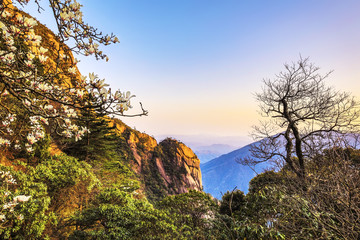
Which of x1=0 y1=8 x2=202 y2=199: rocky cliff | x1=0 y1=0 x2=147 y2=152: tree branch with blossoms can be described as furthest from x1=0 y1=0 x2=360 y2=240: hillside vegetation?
x1=0 y1=8 x2=202 y2=199: rocky cliff

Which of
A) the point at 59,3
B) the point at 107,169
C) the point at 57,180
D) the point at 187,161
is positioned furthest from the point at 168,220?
the point at 187,161

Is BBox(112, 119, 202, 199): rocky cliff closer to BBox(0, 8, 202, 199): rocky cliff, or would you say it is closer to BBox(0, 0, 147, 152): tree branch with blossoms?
BBox(0, 8, 202, 199): rocky cliff

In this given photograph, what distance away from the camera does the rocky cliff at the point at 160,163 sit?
31891mm

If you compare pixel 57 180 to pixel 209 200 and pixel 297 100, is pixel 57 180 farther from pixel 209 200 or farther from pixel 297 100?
pixel 297 100

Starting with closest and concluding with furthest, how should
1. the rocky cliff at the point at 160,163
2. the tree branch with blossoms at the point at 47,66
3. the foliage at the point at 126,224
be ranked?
the tree branch with blossoms at the point at 47,66, the foliage at the point at 126,224, the rocky cliff at the point at 160,163

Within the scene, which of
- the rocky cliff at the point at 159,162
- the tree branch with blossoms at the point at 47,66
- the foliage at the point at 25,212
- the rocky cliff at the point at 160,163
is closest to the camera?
the tree branch with blossoms at the point at 47,66

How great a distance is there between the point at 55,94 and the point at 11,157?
8.98 metres

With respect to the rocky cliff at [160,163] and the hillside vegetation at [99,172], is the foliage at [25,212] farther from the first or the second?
the rocky cliff at [160,163]

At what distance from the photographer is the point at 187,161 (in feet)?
136

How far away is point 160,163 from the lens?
37.0m

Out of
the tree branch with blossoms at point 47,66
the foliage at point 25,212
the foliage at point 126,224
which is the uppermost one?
the tree branch with blossoms at point 47,66

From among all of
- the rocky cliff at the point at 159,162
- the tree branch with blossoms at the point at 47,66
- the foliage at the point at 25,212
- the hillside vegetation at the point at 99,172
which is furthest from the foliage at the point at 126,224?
the rocky cliff at the point at 159,162

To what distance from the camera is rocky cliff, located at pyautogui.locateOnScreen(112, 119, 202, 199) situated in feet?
105

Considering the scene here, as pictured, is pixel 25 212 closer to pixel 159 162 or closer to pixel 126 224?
pixel 126 224
